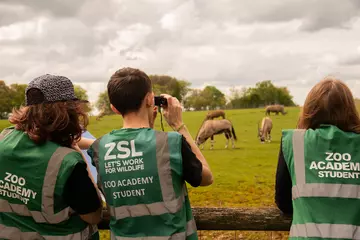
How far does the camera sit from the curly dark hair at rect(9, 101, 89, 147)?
2.43 m

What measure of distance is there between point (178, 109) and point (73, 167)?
2.58ft

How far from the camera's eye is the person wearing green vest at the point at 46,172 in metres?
2.42

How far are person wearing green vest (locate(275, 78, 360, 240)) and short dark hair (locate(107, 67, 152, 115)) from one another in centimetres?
95

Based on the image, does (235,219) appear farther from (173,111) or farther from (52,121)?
(52,121)

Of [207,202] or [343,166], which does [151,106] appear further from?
[207,202]

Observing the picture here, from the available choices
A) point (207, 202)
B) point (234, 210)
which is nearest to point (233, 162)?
point (207, 202)

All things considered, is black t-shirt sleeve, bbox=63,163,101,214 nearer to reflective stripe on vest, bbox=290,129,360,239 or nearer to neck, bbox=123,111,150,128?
neck, bbox=123,111,150,128

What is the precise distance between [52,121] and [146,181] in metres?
0.68

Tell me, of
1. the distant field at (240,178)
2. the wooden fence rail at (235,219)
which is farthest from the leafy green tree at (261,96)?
the wooden fence rail at (235,219)

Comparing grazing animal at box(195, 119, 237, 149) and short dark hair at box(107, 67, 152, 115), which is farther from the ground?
short dark hair at box(107, 67, 152, 115)

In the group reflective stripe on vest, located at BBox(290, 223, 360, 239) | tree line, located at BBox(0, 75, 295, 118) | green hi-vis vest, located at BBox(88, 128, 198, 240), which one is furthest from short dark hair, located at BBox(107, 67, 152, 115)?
tree line, located at BBox(0, 75, 295, 118)

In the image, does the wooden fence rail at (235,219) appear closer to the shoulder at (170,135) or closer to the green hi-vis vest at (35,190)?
A: the green hi-vis vest at (35,190)

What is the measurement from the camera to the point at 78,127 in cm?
252

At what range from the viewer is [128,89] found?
8.23 feet
